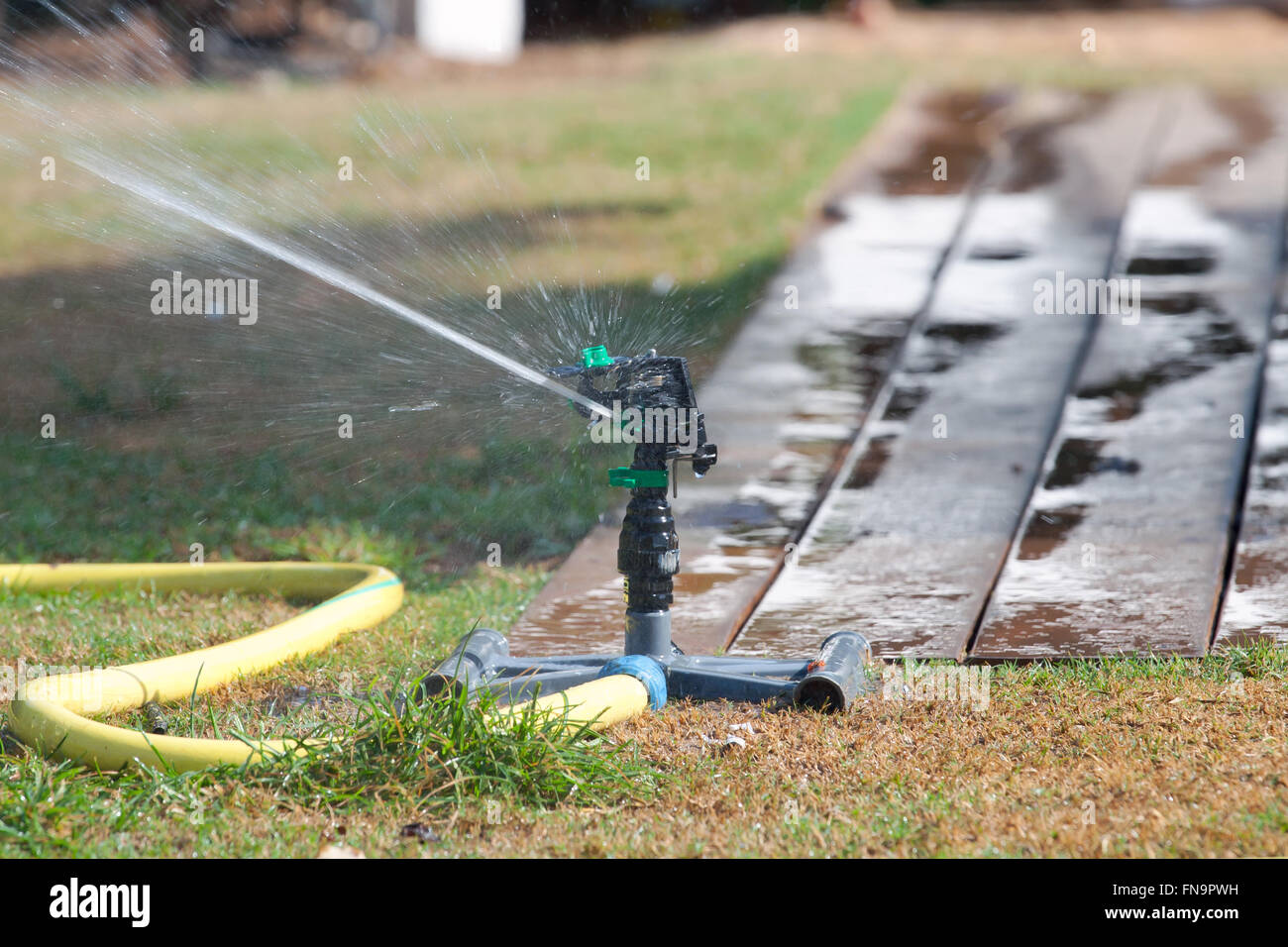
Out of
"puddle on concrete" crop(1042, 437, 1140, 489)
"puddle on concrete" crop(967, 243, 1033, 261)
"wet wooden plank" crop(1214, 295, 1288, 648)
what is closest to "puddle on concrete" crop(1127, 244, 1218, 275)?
"puddle on concrete" crop(967, 243, 1033, 261)

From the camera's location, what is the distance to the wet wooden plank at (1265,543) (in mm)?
4273

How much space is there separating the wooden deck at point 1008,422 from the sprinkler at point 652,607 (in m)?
0.46

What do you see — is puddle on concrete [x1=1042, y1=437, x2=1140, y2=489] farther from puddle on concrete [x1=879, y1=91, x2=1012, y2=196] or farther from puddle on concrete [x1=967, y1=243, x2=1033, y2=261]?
puddle on concrete [x1=879, y1=91, x2=1012, y2=196]

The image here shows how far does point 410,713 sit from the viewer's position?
3377 mm

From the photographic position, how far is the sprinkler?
3766mm

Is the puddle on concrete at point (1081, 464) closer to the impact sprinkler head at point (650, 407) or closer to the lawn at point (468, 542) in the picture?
the lawn at point (468, 542)

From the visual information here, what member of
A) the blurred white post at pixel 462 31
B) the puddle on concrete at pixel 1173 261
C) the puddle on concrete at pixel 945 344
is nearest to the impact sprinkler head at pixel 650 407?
the puddle on concrete at pixel 945 344

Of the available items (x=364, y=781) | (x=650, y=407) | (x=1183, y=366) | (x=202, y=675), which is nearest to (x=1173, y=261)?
(x=1183, y=366)

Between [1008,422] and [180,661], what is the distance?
12.3ft

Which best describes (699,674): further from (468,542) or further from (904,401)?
(904,401)

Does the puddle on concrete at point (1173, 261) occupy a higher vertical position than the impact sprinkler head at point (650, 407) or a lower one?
higher

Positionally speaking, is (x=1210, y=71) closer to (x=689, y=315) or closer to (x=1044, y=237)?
(x=1044, y=237)

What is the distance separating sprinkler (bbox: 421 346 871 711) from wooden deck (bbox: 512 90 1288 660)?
46 centimetres
